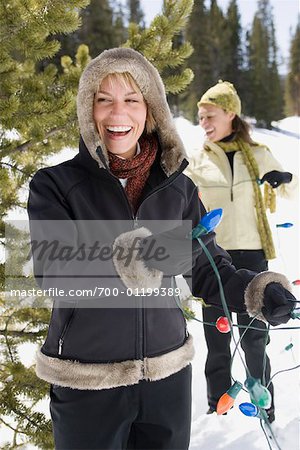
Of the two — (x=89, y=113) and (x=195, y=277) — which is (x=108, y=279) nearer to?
(x=195, y=277)

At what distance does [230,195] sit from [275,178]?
40cm

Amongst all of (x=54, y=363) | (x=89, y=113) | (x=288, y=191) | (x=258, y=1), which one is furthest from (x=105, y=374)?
(x=258, y=1)

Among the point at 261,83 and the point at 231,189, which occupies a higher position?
the point at 231,189

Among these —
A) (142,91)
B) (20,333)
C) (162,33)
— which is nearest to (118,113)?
(142,91)

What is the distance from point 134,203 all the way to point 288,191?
7.82 ft

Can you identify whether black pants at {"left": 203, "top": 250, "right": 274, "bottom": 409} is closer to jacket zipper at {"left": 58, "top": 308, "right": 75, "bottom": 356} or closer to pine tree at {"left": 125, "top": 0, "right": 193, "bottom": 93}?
pine tree at {"left": 125, "top": 0, "right": 193, "bottom": 93}

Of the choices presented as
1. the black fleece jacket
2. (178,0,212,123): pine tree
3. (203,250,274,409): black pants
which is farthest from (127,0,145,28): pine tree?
the black fleece jacket

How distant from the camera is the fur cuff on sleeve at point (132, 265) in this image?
60.3 inches

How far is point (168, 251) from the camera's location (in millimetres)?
1519

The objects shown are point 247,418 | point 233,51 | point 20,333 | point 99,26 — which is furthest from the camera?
point 233,51

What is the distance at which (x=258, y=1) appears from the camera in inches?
2226

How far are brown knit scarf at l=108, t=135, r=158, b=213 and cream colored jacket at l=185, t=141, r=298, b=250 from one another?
1.73 m

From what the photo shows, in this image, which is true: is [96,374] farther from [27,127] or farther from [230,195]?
[230,195]

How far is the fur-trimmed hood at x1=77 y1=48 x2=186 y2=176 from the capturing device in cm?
190
